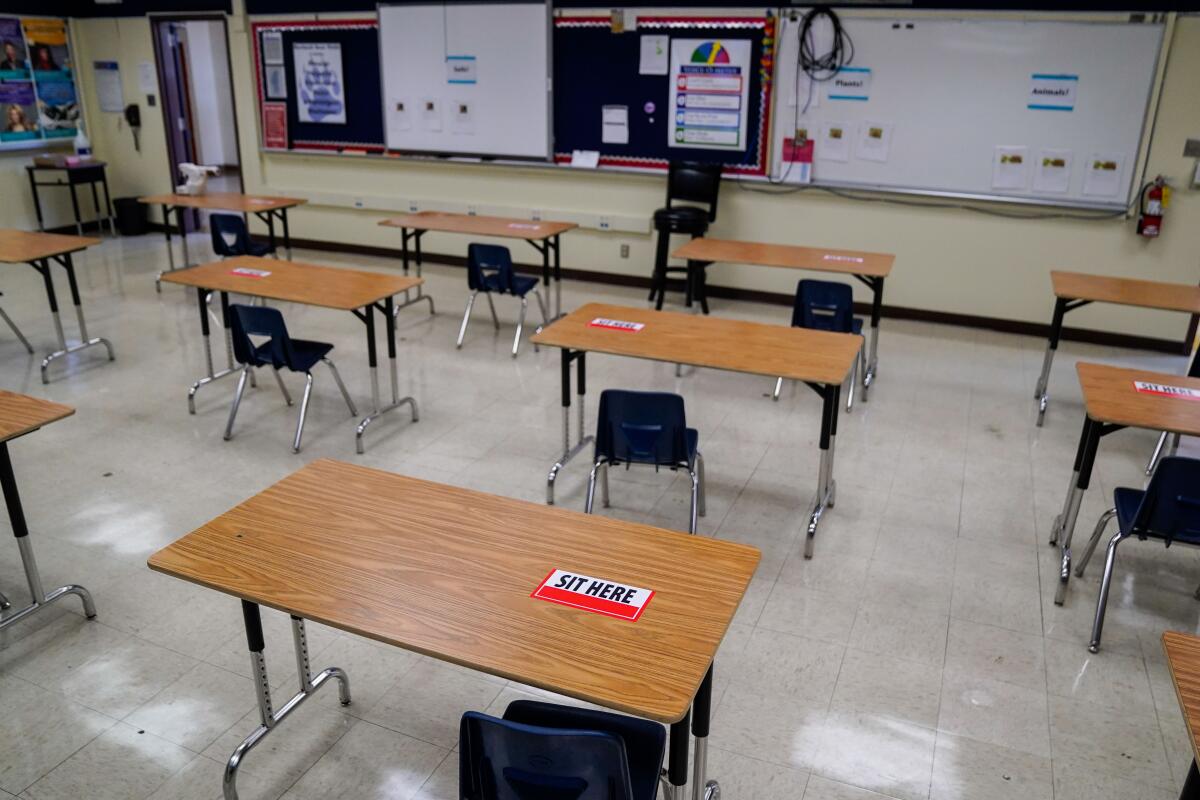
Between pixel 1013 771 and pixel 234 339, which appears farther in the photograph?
pixel 234 339

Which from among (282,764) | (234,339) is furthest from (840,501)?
(234,339)

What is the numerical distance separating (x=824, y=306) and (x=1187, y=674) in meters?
3.45

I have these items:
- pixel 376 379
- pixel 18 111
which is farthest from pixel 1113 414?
pixel 18 111

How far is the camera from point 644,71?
7.26 meters

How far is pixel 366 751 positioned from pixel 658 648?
119cm

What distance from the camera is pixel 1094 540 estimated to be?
132 inches

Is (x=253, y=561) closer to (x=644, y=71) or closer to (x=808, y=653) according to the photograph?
(x=808, y=653)

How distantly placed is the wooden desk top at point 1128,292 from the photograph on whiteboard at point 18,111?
32.3ft

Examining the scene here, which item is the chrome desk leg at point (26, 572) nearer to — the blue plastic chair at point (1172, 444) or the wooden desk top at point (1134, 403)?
the wooden desk top at point (1134, 403)

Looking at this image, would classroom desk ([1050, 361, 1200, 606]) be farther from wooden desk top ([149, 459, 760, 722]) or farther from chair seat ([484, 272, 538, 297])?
chair seat ([484, 272, 538, 297])

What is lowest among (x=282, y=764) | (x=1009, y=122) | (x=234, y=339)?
(x=282, y=764)

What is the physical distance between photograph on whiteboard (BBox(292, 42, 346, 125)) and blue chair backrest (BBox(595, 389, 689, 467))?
6.48 m

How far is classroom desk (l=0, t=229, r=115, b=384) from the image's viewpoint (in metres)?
5.14

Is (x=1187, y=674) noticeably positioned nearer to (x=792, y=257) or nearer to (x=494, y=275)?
(x=792, y=257)
